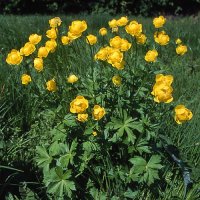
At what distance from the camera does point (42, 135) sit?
266cm

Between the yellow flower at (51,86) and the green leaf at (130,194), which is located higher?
the yellow flower at (51,86)

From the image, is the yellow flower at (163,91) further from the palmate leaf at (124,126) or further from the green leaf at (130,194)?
the green leaf at (130,194)

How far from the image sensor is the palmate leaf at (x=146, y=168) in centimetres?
204

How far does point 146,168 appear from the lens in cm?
207

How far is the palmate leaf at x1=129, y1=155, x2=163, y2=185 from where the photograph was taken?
80.5 inches

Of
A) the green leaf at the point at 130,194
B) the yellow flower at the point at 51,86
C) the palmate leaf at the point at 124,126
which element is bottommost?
the green leaf at the point at 130,194

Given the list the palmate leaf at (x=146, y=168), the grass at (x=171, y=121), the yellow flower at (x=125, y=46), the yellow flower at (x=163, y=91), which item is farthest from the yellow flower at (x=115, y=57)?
the grass at (x=171, y=121)

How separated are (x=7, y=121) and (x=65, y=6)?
5687 mm

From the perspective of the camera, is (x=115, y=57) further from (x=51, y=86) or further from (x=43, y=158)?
(x=43, y=158)

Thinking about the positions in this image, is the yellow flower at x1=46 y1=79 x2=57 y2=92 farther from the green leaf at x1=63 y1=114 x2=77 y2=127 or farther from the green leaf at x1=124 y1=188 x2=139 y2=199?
the green leaf at x1=124 y1=188 x2=139 y2=199

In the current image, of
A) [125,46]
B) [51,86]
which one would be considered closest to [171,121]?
[125,46]

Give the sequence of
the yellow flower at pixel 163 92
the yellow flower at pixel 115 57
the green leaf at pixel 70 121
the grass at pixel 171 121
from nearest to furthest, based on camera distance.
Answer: the yellow flower at pixel 163 92, the yellow flower at pixel 115 57, the green leaf at pixel 70 121, the grass at pixel 171 121

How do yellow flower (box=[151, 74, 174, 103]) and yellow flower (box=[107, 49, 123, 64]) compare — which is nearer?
yellow flower (box=[151, 74, 174, 103])

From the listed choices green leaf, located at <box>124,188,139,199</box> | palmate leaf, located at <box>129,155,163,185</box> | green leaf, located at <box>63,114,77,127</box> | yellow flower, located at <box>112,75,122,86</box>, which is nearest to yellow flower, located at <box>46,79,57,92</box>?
green leaf, located at <box>63,114,77,127</box>
